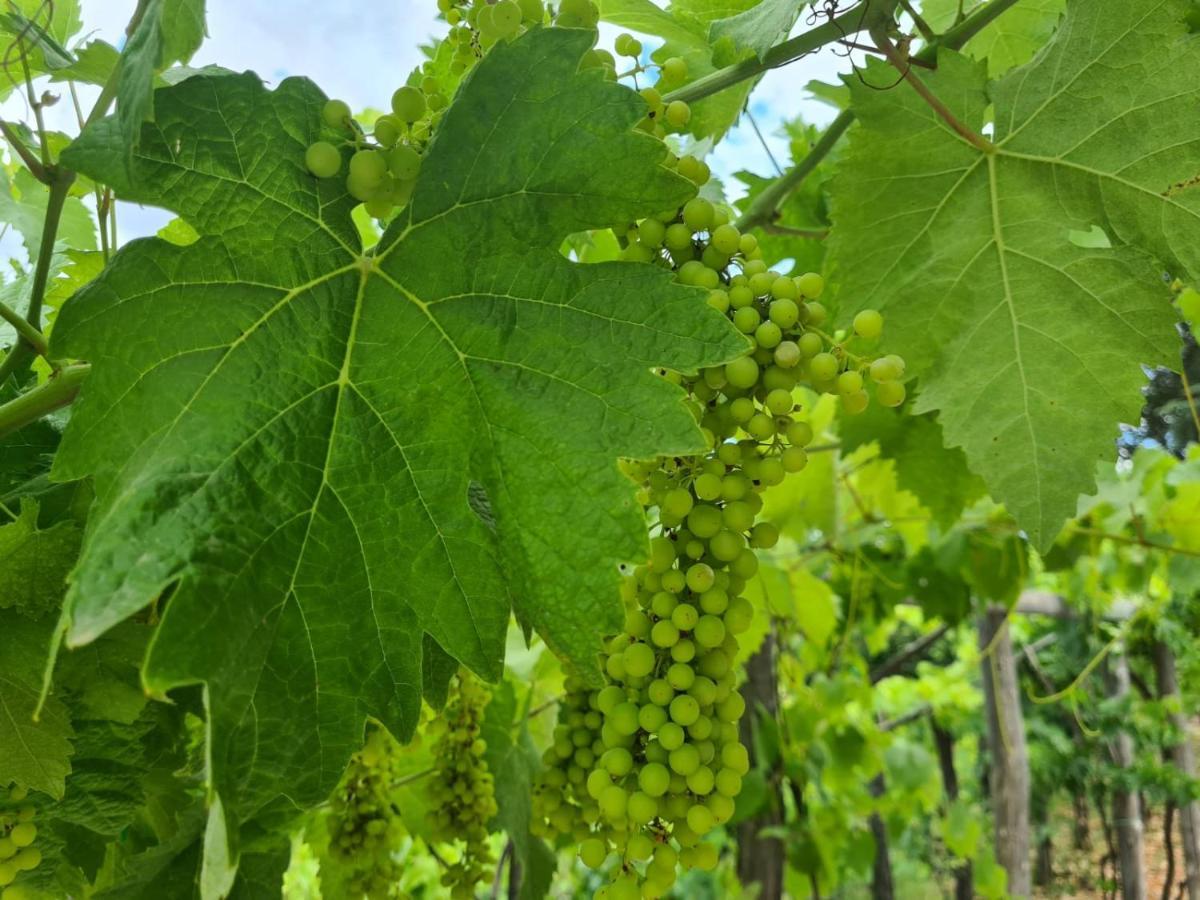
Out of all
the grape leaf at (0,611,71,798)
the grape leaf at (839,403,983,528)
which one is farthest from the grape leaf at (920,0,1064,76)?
the grape leaf at (0,611,71,798)

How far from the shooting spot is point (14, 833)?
84cm

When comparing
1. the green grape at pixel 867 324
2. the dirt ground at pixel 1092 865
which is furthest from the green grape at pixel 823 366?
the dirt ground at pixel 1092 865

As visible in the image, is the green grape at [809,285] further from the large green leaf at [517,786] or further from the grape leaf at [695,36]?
the large green leaf at [517,786]

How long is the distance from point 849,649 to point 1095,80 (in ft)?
9.66

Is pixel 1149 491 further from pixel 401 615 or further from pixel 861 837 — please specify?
pixel 401 615

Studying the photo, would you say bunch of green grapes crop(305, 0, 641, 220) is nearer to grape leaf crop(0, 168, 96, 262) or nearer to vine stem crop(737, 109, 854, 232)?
vine stem crop(737, 109, 854, 232)

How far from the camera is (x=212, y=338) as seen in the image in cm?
69

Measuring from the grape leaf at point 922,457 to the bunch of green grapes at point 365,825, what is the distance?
0.89 meters

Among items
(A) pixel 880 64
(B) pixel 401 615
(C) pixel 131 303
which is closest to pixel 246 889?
(B) pixel 401 615

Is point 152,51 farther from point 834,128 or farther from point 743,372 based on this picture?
point 834,128

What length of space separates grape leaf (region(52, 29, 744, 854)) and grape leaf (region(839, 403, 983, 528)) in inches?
38.3

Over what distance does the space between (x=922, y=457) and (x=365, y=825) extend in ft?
3.25

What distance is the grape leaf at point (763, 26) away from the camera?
794 millimetres

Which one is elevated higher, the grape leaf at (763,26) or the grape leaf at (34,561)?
the grape leaf at (763,26)
